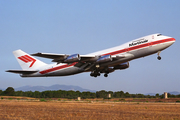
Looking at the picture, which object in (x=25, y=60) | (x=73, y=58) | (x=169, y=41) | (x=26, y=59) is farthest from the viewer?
(x=26, y=59)

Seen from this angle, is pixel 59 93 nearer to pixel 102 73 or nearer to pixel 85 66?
pixel 102 73

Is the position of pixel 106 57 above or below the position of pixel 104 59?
above

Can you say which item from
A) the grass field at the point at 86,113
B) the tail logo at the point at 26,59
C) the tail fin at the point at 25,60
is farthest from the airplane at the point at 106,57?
the grass field at the point at 86,113

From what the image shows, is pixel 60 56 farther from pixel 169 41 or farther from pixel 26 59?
pixel 169 41

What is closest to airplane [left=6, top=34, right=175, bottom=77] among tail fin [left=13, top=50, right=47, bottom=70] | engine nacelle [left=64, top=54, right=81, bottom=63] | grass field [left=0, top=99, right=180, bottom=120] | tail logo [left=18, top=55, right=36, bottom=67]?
engine nacelle [left=64, top=54, right=81, bottom=63]

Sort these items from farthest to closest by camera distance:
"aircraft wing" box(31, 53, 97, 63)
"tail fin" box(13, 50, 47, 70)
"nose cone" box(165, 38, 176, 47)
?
"tail fin" box(13, 50, 47, 70), "aircraft wing" box(31, 53, 97, 63), "nose cone" box(165, 38, 176, 47)

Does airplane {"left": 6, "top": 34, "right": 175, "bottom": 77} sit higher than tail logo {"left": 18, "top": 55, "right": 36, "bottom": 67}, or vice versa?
tail logo {"left": 18, "top": 55, "right": 36, "bottom": 67}

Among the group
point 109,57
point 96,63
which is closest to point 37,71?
point 96,63

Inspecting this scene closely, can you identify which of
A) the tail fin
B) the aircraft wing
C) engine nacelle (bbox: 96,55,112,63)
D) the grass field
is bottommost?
the grass field

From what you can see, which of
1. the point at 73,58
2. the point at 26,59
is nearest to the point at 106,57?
the point at 73,58

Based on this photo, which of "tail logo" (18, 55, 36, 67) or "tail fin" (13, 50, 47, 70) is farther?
"tail logo" (18, 55, 36, 67)

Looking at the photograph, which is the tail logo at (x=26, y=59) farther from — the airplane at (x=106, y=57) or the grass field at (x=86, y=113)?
the grass field at (x=86, y=113)

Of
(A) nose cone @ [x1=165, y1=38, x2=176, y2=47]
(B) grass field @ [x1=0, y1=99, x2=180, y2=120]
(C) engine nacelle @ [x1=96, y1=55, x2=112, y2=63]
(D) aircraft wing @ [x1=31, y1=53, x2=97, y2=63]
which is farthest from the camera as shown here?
(C) engine nacelle @ [x1=96, y1=55, x2=112, y2=63]

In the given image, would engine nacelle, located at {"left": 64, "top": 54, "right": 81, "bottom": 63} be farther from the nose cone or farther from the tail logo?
the tail logo
